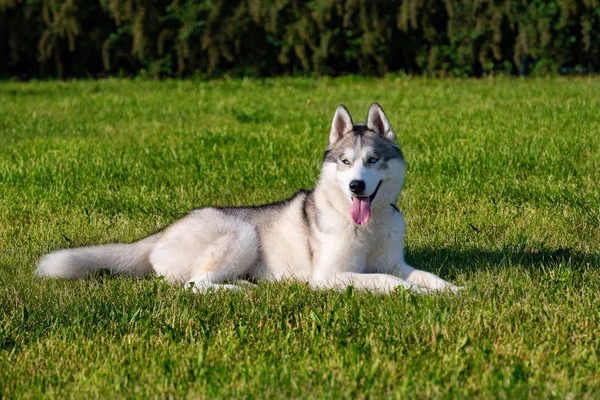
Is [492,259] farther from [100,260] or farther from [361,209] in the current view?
[100,260]

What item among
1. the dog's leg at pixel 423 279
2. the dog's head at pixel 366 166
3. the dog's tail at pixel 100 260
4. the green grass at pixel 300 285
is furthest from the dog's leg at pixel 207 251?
the dog's leg at pixel 423 279

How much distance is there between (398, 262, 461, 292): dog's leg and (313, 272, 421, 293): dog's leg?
13 cm

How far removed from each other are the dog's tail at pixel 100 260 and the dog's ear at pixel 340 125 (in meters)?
1.26

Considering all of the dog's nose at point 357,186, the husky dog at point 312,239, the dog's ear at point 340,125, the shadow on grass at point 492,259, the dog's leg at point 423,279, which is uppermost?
the dog's ear at point 340,125

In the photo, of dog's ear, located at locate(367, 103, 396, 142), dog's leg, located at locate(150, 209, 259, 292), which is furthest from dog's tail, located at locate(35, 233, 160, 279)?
dog's ear, located at locate(367, 103, 396, 142)

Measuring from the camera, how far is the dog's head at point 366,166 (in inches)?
203

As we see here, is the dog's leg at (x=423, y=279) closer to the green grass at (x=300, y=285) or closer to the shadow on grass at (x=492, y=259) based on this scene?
the green grass at (x=300, y=285)

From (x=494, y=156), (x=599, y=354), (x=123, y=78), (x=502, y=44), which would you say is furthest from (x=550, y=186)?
(x=123, y=78)

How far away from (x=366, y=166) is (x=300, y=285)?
2.54ft

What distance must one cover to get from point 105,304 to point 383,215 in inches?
66.1

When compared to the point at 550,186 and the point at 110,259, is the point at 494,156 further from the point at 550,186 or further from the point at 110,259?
the point at 110,259

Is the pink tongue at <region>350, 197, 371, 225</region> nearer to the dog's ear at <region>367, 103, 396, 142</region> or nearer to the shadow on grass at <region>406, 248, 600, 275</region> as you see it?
the dog's ear at <region>367, 103, 396, 142</region>

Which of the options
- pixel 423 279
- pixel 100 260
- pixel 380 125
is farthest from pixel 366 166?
pixel 100 260

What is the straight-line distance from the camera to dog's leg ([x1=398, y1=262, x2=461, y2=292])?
504 cm
